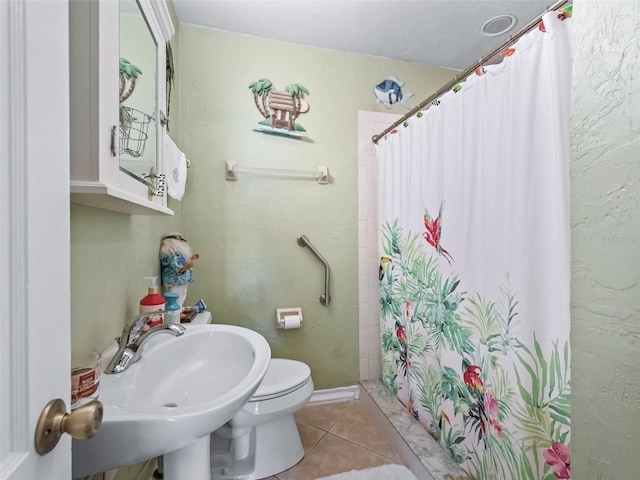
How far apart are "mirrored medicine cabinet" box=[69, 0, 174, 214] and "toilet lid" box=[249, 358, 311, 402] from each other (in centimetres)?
86

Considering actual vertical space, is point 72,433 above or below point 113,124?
below

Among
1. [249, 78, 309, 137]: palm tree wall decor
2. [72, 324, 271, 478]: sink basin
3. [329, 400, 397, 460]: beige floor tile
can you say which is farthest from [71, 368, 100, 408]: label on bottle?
[249, 78, 309, 137]: palm tree wall decor

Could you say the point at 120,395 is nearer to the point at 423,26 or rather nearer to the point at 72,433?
the point at 72,433

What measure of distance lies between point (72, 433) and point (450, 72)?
2.55m

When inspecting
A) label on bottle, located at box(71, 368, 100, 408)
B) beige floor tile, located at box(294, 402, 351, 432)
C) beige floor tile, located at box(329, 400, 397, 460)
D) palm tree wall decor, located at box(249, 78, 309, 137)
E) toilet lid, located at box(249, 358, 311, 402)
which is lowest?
beige floor tile, located at box(329, 400, 397, 460)

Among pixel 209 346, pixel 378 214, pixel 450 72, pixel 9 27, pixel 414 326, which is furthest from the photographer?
pixel 450 72

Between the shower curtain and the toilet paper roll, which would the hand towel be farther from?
the shower curtain

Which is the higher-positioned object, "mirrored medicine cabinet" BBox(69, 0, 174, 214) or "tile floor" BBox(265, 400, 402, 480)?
"mirrored medicine cabinet" BBox(69, 0, 174, 214)

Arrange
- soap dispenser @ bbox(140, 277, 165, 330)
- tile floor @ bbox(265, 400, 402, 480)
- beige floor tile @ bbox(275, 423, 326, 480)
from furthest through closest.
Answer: beige floor tile @ bbox(275, 423, 326, 480), tile floor @ bbox(265, 400, 402, 480), soap dispenser @ bbox(140, 277, 165, 330)

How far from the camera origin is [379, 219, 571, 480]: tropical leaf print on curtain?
0.89m

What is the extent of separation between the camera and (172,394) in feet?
2.87

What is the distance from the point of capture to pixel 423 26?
1670 mm

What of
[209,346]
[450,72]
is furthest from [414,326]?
[450,72]

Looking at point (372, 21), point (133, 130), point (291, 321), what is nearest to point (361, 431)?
point (291, 321)
